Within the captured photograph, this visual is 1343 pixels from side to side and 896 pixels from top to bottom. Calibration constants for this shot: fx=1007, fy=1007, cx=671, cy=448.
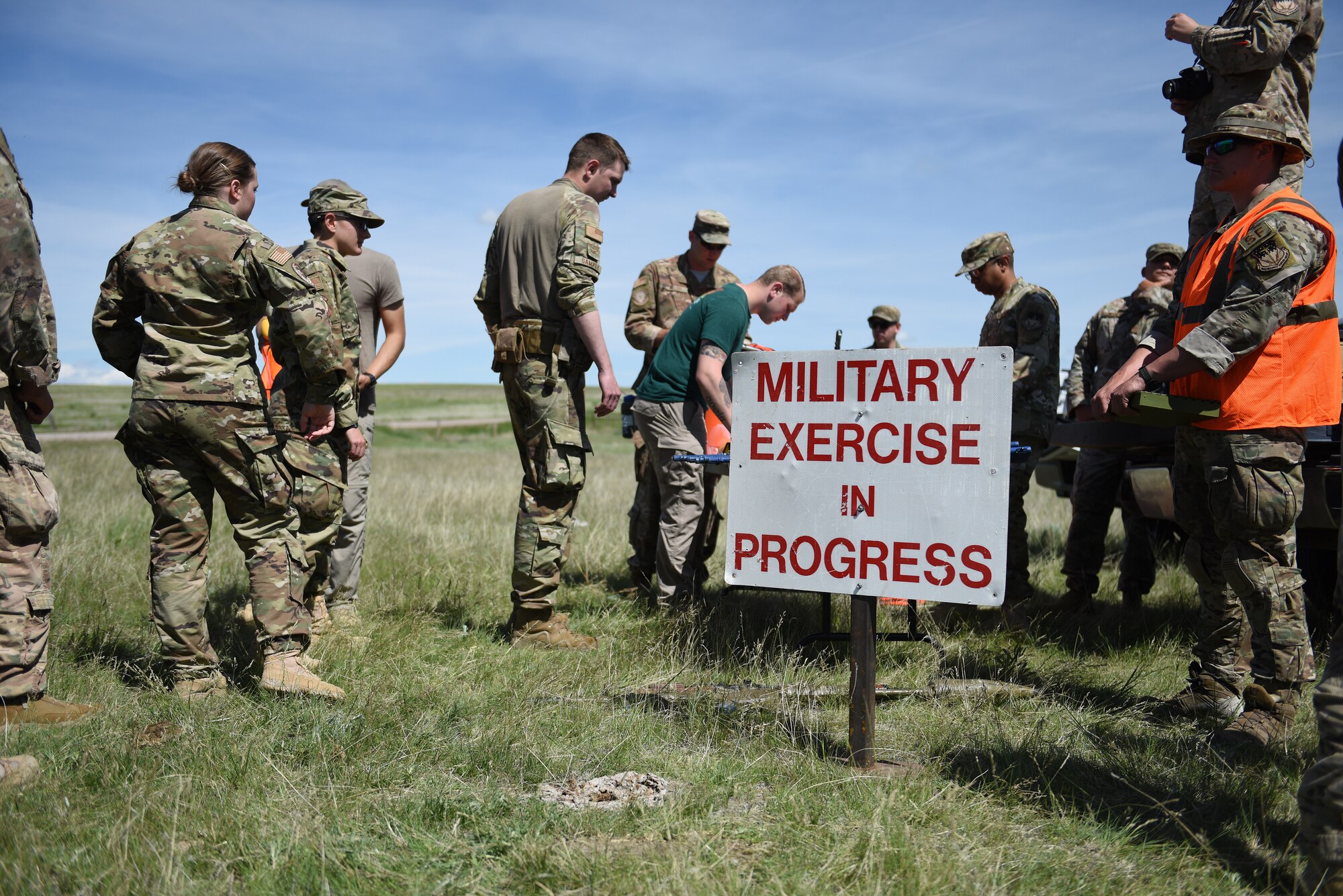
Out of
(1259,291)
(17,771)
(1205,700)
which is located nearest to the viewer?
(17,771)

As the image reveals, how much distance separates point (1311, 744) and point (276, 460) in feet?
13.4

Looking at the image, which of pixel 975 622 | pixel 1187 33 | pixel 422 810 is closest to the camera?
pixel 422 810

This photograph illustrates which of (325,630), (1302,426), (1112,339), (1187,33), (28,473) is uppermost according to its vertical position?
(1187,33)

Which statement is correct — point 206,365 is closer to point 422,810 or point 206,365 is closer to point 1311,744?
point 422,810

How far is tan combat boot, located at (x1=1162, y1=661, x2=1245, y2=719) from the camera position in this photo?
400 centimetres

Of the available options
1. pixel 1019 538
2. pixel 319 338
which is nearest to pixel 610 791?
pixel 319 338

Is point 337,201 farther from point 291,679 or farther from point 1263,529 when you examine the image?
point 1263,529

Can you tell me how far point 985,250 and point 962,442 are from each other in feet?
11.4

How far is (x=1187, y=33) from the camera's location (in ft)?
16.3

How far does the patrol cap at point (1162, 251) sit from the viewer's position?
6797 mm

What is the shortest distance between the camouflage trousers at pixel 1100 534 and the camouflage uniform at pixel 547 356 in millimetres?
3190

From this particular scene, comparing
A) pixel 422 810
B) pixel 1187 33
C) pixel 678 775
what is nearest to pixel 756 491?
pixel 678 775

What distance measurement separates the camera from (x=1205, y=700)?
13.3ft

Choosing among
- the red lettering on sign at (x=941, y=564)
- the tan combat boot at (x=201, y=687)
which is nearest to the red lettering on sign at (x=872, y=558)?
the red lettering on sign at (x=941, y=564)
